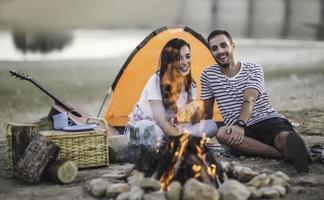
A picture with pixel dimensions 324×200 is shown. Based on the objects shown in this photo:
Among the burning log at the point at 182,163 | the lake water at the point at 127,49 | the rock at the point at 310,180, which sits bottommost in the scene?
the rock at the point at 310,180

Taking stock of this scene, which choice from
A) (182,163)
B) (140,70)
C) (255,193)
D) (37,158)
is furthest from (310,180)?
(140,70)

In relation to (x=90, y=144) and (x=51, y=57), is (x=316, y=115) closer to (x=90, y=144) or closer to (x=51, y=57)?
(x=90, y=144)

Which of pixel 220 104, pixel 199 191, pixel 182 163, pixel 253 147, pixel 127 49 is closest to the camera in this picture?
pixel 199 191

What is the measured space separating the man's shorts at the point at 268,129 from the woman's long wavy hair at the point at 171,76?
1.71 feet

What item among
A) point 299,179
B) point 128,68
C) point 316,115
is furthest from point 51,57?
point 299,179

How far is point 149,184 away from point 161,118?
973 millimetres

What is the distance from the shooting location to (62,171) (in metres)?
3.40

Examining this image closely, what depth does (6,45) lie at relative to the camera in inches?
292

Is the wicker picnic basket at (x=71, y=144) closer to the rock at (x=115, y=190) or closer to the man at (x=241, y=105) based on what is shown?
the rock at (x=115, y=190)

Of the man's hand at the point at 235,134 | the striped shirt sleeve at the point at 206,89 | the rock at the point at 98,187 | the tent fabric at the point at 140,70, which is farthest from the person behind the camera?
the tent fabric at the point at 140,70

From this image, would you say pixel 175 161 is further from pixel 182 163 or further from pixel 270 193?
pixel 270 193

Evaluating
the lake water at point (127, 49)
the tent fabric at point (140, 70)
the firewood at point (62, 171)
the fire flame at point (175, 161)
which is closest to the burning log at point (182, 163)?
the fire flame at point (175, 161)

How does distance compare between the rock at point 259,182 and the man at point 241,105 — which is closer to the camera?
the rock at point 259,182

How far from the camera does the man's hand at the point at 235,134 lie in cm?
392
